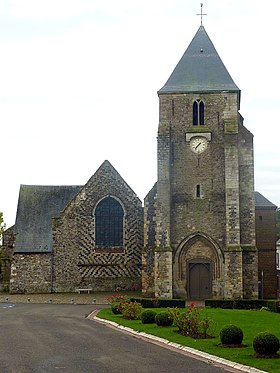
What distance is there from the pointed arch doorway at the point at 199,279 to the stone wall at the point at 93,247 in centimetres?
738

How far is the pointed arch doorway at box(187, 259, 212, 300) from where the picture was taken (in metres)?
36.9

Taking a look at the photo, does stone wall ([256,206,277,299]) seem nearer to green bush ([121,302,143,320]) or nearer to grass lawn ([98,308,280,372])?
grass lawn ([98,308,280,372])

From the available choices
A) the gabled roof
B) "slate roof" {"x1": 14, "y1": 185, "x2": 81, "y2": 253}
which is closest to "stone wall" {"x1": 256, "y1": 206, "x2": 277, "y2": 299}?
the gabled roof

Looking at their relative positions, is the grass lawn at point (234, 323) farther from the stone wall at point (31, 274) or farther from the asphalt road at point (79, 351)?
the stone wall at point (31, 274)

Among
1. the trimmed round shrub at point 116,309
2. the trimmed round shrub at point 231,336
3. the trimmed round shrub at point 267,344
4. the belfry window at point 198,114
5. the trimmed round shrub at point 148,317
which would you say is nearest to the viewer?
the trimmed round shrub at point 267,344

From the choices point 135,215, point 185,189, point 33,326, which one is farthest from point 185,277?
point 33,326

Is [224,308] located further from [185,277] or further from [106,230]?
[106,230]

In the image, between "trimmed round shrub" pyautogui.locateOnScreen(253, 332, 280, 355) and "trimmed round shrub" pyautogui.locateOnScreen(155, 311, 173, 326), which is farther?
"trimmed round shrub" pyautogui.locateOnScreen(155, 311, 173, 326)

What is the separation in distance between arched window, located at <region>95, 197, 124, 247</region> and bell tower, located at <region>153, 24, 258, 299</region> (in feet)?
25.7

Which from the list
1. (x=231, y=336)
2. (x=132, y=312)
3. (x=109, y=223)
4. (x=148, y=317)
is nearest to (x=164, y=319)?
(x=148, y=317)

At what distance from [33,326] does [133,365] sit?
31.2 feet

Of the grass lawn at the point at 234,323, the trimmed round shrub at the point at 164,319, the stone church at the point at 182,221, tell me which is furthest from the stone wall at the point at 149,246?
the trimmed round shrub at the point at 164,319

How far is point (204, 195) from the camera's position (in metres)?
37.2

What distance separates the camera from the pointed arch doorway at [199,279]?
36906mm
